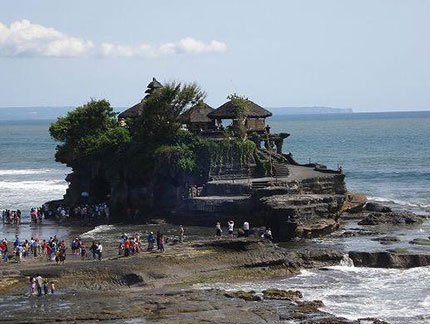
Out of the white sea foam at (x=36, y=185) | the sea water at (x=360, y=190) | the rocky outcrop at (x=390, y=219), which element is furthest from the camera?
the white sea foam at (x=36, y=185)

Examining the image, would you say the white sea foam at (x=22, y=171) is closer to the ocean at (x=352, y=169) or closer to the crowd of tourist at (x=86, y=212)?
the ocean at (x=352, y=169)

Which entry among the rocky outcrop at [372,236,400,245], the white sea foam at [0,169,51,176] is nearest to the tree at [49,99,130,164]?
the rocky outcrop at [372,236,400,245]

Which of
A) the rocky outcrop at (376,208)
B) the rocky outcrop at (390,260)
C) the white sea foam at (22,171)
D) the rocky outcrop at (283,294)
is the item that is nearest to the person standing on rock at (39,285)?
the rocky outcrop at (283,294)

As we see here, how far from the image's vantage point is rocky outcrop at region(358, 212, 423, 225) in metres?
57.0

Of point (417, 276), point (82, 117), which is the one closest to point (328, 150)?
point (82, 117)

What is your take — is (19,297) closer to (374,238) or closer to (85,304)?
(85,304)

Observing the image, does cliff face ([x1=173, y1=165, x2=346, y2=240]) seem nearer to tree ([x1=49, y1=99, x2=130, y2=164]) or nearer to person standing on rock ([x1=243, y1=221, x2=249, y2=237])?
person standing on rock ([x1=243, y1=221, x2=249, y2=237])

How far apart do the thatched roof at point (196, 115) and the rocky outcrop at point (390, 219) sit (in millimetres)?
14041

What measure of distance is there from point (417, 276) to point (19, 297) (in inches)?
765

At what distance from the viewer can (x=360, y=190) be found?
80812 millimetres

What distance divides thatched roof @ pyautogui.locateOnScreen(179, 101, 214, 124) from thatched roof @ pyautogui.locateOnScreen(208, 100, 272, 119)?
94 centimetres

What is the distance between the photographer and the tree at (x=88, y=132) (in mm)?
63156

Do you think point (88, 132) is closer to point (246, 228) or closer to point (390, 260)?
point (246, 228)

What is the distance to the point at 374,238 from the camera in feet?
169
